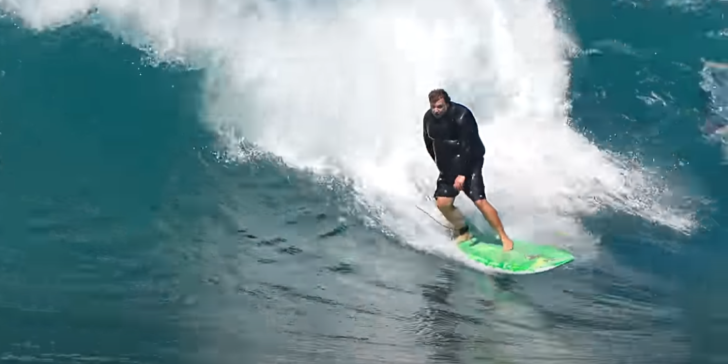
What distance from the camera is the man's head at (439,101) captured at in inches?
281

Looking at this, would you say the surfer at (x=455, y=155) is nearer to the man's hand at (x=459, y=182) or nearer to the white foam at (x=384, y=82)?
the man's hand at (x=459, y=182)

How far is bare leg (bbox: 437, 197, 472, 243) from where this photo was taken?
7.62m

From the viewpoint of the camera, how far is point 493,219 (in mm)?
7602

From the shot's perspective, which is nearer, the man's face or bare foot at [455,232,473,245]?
the man's face

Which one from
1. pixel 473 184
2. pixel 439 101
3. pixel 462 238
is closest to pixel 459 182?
pixel 473 184

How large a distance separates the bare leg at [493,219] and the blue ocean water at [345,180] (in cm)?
41

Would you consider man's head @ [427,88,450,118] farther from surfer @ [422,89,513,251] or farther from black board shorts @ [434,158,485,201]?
black board shorts @ [434,158,485,201]

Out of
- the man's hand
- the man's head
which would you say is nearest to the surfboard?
the man's hand

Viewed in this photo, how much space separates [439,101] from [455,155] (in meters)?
0.51

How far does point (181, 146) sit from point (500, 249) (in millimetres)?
3585

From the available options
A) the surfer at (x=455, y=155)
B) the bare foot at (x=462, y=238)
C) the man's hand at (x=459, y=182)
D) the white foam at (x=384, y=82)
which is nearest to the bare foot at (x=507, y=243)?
the surfer at (x=455, y=155)

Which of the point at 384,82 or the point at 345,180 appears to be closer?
the point at 345,180

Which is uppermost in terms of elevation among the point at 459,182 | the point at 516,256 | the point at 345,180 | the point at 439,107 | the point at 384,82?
the point at 384,82

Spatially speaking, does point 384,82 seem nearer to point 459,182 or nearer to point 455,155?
point 455,155
